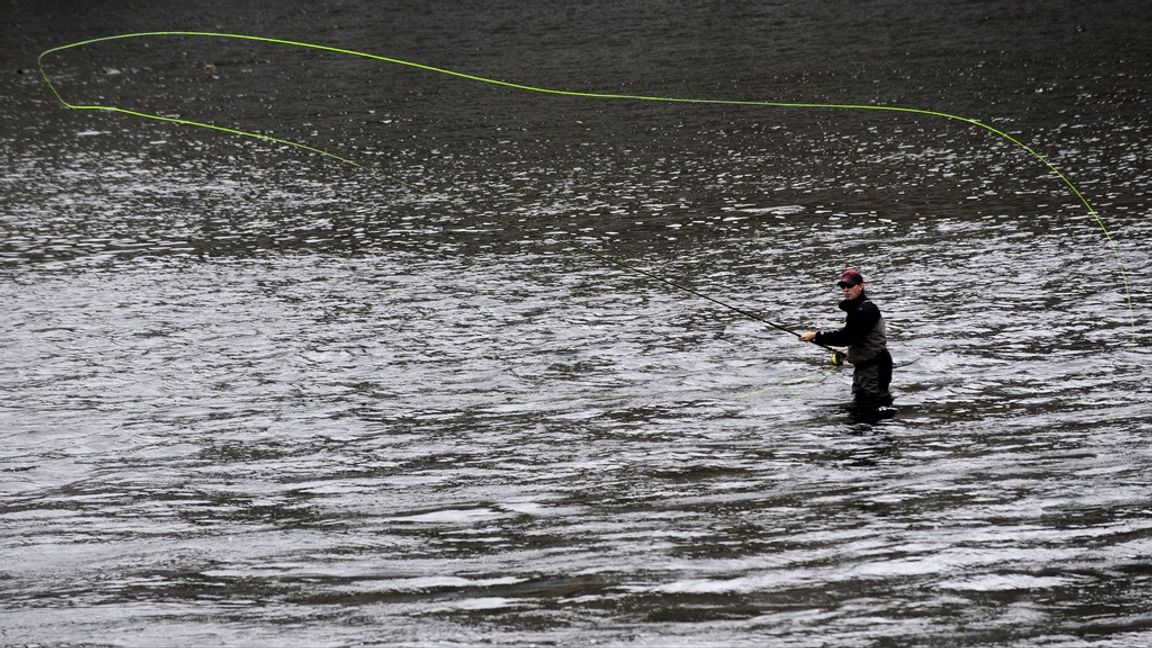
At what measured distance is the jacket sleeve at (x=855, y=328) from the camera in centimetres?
1359

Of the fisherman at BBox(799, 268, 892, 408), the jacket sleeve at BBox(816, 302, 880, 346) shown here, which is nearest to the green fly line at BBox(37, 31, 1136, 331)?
the fisherman at BBox(799, 268, 892, 408)

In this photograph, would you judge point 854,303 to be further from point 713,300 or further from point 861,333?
point 713,300

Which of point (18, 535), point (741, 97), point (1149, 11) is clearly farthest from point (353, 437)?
point (1149, 11)

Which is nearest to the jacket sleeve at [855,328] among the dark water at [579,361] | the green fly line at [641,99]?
the dark water at [579,361]

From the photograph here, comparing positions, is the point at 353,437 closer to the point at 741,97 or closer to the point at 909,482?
the point at 909,482

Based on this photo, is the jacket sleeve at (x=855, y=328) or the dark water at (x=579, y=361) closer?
the dark water at (x=579, y=361)

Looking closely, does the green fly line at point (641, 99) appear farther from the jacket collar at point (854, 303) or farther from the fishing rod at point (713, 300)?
the jacket collar at point (854, 303)

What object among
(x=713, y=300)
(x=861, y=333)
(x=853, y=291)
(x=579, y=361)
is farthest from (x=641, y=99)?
(x=861, y=333)

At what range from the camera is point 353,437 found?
13898mm

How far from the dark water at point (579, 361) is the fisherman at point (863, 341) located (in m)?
0.40

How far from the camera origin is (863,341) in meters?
13.8

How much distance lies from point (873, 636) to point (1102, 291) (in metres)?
11.1

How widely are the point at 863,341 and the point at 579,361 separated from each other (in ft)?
12.9

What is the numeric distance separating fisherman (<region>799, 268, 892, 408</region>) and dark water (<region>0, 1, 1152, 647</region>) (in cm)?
40
